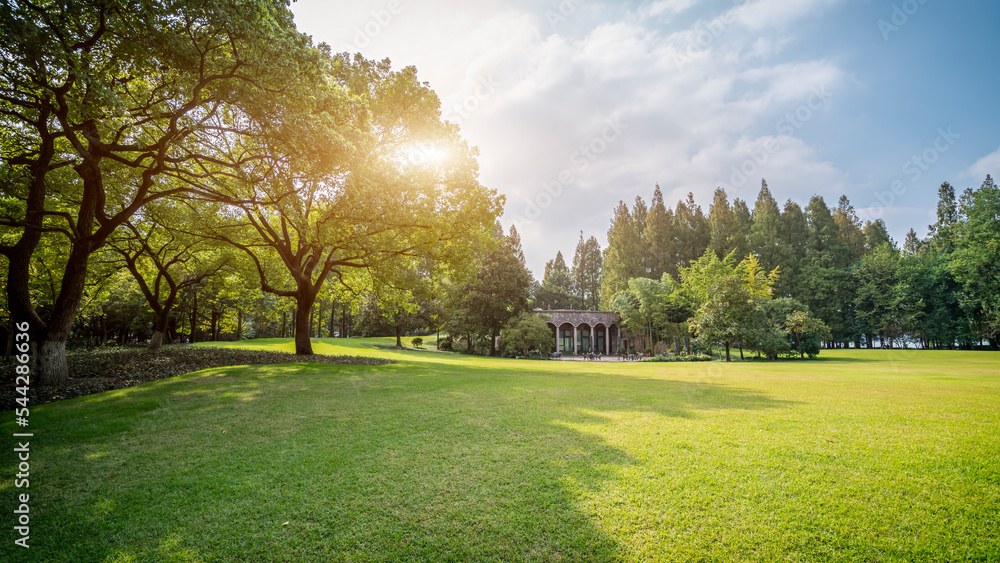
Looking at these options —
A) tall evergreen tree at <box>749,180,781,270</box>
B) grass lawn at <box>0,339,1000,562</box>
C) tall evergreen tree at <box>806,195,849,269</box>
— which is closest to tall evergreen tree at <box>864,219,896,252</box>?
tall evergreen tree at <box>806,195,849,269</box>

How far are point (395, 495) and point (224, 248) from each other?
58.8ft

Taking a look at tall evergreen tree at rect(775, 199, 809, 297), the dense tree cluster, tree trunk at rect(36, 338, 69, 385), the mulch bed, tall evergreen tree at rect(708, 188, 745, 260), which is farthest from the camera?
tall evergreen tree at rect(708, 188, 745, 260)

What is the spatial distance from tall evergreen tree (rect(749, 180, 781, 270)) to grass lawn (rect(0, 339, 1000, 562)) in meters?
43.1

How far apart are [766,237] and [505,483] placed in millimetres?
50987

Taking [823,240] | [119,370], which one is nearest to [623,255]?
[823,240]

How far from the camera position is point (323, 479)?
3.44 m

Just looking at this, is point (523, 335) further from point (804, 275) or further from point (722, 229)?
point (804, 275)

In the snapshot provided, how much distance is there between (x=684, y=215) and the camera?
48594 millimetres

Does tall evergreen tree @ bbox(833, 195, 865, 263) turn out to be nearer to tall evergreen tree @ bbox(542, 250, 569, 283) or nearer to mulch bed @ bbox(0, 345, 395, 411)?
tall evergreen tree @ bbox(542, 250, 569, 283)

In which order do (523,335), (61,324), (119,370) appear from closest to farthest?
(61,324) → (119,370) → (523,335)

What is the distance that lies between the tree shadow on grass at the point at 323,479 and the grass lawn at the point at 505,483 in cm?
2

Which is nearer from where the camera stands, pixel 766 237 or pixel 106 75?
pixel 106 75

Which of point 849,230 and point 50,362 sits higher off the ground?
point 849,230

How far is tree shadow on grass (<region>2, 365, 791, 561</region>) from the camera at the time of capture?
97.5 inches
